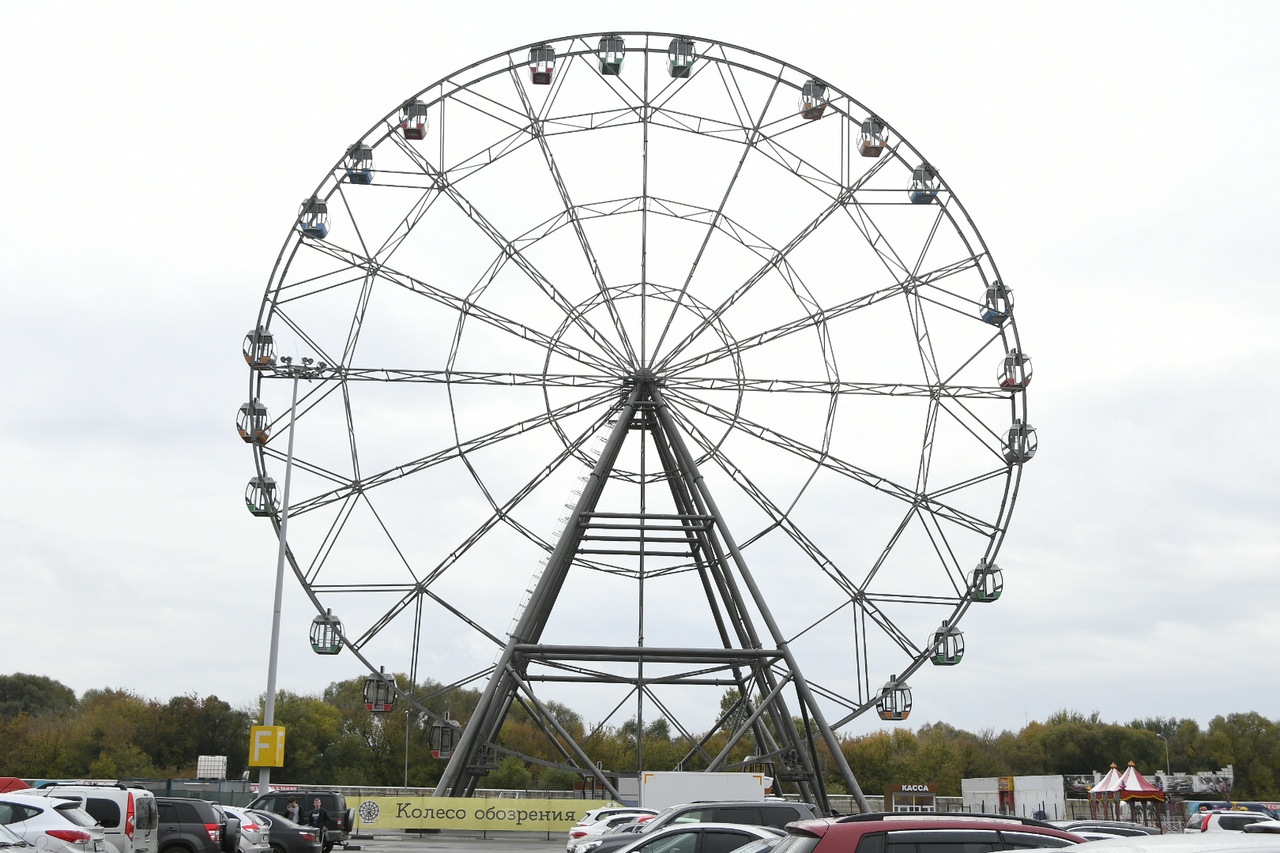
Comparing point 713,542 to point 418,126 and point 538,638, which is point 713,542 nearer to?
point 538,638

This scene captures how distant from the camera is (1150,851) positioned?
4957 mm

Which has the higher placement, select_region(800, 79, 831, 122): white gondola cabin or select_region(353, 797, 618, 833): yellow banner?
select_region(800, 79, 831, 122): white gondola cabin

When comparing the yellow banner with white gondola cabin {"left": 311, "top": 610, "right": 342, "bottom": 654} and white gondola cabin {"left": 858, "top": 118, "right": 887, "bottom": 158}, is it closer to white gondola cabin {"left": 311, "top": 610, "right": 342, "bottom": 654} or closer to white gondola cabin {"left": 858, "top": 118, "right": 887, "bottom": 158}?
white gondola cabin {"left": 311, "top": 610, "right": 342, "bottom": 654}

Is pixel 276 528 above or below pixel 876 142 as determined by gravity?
below

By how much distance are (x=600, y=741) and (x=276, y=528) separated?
59416 mm

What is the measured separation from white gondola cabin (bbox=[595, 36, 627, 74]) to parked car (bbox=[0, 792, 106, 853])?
939 inches

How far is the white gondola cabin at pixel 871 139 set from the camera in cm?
3569

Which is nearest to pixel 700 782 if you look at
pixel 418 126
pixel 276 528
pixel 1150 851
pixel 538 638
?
pixel 538 638

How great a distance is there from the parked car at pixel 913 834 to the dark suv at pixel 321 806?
21199mm

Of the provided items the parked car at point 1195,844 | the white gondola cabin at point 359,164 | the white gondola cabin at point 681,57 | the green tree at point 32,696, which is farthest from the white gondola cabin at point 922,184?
the green tree at point 32,696

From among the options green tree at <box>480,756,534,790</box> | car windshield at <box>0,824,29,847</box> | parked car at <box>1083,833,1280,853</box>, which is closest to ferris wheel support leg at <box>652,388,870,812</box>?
car windshield at <box>0,824,29,847</box>

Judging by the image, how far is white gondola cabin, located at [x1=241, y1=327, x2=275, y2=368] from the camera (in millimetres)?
33719

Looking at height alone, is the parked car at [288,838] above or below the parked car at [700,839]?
below

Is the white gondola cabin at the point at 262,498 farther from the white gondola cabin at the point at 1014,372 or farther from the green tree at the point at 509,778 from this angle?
the green tree at the point at 509,778
